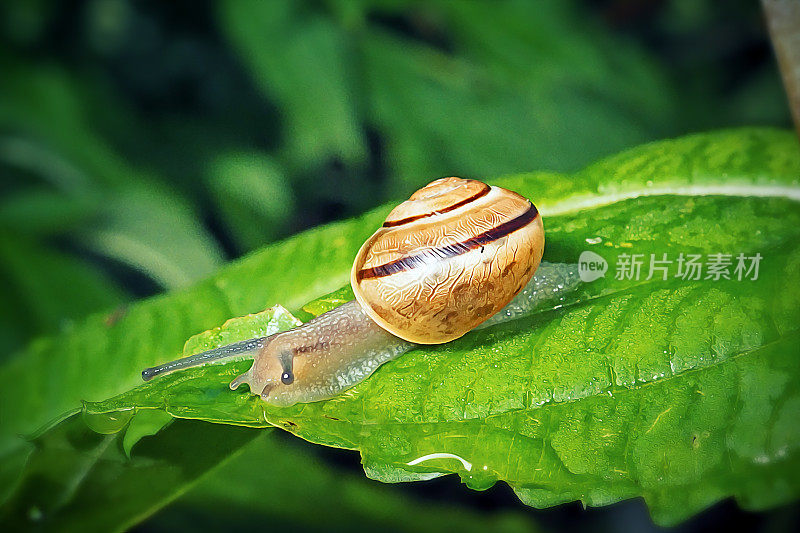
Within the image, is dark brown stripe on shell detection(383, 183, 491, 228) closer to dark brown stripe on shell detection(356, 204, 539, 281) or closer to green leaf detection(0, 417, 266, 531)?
dark brown stripe on shell detection(356, 204, 539, 281)

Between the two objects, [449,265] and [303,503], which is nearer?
[449,265]

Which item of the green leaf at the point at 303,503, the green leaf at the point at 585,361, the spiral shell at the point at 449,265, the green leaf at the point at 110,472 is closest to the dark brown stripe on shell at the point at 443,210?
the spiral shell at the point at 449,265

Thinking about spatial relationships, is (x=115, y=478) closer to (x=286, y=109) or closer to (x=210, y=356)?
(x=210, y=356)

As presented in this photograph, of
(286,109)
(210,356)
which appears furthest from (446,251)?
(286,109)

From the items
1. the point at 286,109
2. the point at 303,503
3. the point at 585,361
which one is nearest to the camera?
the point at 585,361

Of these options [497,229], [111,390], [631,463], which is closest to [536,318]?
[497,229]

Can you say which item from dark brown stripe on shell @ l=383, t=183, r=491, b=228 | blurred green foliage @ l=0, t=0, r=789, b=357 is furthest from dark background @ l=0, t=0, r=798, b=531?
dark brown stripe on shell @ l=383, t=183, r=491, b=228
